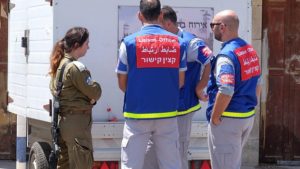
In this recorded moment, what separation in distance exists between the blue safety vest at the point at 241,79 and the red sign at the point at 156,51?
17.4 inches

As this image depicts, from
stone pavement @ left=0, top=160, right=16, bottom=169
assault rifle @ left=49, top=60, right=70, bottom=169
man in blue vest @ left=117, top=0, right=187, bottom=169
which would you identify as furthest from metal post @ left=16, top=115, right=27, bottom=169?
stone pavement @ left=0, top=160, right=16, bottom=169

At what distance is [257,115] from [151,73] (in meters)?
4.75

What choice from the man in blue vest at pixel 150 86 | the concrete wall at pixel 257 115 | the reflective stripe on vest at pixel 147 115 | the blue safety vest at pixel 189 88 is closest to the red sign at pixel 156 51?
the man in blue vest at pixel 150 86

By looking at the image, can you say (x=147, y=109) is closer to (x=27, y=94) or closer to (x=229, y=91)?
(x=229, y=91)

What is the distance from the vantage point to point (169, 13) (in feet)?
17.6

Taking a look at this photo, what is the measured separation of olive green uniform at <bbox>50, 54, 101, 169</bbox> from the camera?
17.3 ft

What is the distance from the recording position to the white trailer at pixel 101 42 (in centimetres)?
542

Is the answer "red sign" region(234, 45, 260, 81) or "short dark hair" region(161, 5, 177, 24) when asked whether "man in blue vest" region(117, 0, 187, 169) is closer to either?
"short dark hair" region(161, 5, 177, 24)

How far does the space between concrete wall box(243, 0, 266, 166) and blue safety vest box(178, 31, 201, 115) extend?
13.0 ft

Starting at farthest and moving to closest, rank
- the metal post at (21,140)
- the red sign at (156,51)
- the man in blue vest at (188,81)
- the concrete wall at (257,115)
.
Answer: the concrete wall at (257,115), the metal post at (21,140), the man in blue vest at (188,81), the red sign at (156,51)

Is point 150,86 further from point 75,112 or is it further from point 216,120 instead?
point 75,112

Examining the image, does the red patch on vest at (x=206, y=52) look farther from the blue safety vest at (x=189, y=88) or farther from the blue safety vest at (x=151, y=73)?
the blue safety vest at (x=151, y=73)

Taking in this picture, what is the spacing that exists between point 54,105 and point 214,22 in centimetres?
155

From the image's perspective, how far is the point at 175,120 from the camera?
5121mm
